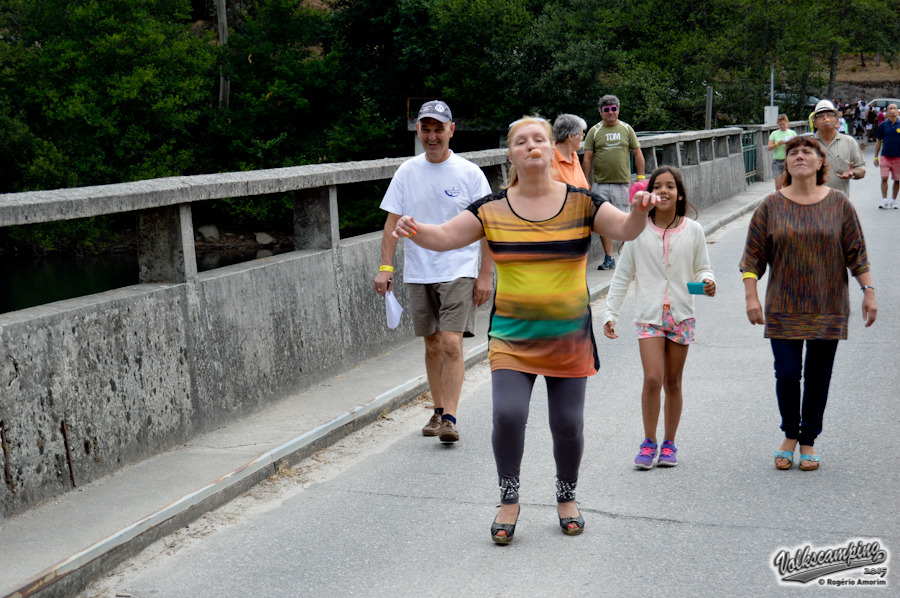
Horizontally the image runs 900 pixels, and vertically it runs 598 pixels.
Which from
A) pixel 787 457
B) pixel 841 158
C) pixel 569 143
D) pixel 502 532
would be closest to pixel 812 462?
pixel 787 457

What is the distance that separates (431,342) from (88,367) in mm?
2106

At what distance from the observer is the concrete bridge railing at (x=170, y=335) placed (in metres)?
4.68

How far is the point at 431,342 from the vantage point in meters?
6.32

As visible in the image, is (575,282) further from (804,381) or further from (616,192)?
(616,192)

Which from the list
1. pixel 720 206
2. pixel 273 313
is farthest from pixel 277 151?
pixel 273 313

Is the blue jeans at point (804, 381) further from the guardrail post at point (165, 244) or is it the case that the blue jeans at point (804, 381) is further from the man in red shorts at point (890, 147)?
the man in red shorts at point (890, 147)

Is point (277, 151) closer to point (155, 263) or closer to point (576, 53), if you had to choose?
point (576, 53)

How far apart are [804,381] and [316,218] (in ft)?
11.8

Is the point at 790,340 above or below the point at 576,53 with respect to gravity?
below

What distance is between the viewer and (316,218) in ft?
24.1

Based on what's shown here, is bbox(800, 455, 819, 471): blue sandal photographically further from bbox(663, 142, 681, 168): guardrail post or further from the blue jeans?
bbox(663, 142, 681, 168): guardrail post

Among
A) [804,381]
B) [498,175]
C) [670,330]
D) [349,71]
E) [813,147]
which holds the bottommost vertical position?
[804,381]

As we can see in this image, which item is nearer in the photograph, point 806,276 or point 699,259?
point 806,276

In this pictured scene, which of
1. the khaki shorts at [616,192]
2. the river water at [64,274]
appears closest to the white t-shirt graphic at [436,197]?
the khaki shorts at [616,192]
